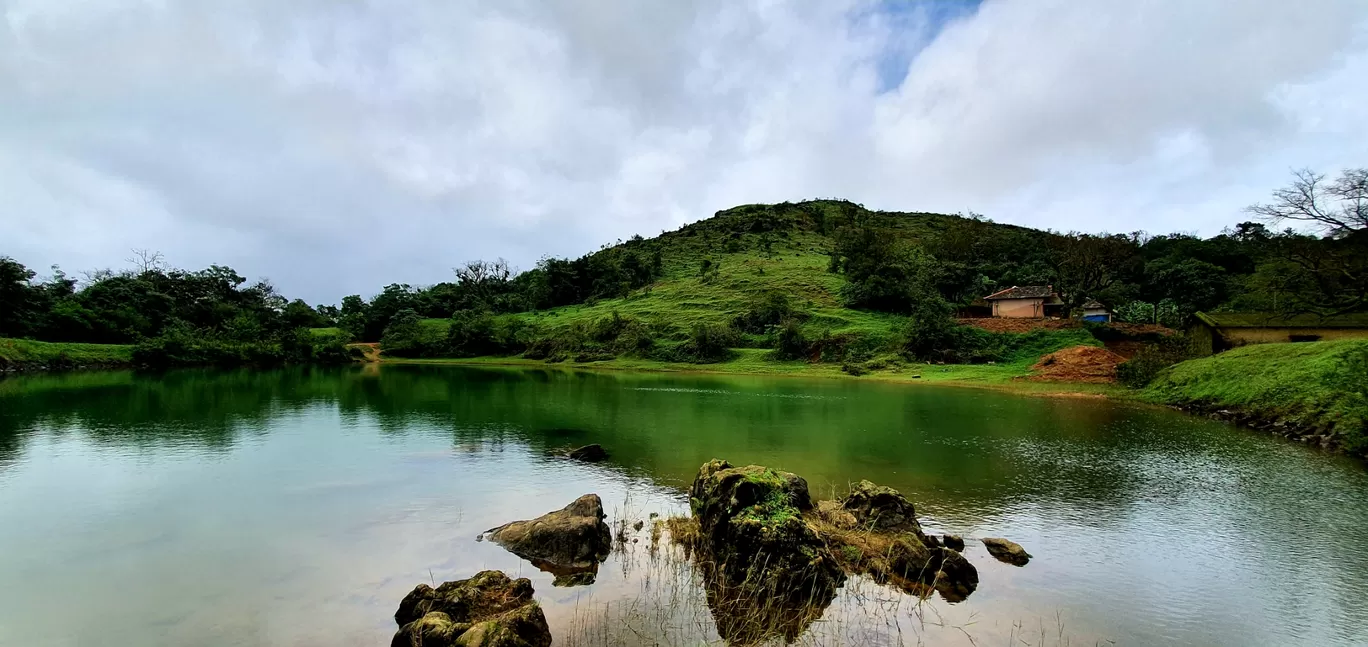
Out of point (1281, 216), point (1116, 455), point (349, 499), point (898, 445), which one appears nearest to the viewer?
point (349, 499)

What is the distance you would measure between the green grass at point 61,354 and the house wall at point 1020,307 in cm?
8937

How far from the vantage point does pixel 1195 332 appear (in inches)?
1672

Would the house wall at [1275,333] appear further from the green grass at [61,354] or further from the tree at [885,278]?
the green grass at [61,354]

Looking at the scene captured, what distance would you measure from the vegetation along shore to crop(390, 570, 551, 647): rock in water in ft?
84.0

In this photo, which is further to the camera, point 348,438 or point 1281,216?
point 1281,216

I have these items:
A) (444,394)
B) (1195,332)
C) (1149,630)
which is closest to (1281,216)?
(1195,332)

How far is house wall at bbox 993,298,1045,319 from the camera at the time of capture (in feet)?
215

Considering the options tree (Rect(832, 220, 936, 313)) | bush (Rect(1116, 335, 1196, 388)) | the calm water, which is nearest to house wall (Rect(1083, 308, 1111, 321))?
tree (Rect(832, 220, 936, 313))

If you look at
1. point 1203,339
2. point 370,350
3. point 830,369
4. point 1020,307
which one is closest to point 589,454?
point 830,369

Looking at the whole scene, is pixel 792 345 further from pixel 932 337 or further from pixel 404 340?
pixel 404 340

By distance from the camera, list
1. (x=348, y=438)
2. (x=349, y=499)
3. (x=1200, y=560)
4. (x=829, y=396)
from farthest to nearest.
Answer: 1. (x=829, y=396)
2. (x=348, y=438)
3. (x=349, y=499)
4. (x=1200, y=560)

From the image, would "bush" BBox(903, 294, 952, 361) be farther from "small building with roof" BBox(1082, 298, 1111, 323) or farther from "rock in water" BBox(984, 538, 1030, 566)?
"rock in water" BBox(984, 538, 1030, 566)

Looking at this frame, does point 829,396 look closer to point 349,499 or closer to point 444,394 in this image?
point 444,394

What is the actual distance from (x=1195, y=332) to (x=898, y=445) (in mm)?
35539
